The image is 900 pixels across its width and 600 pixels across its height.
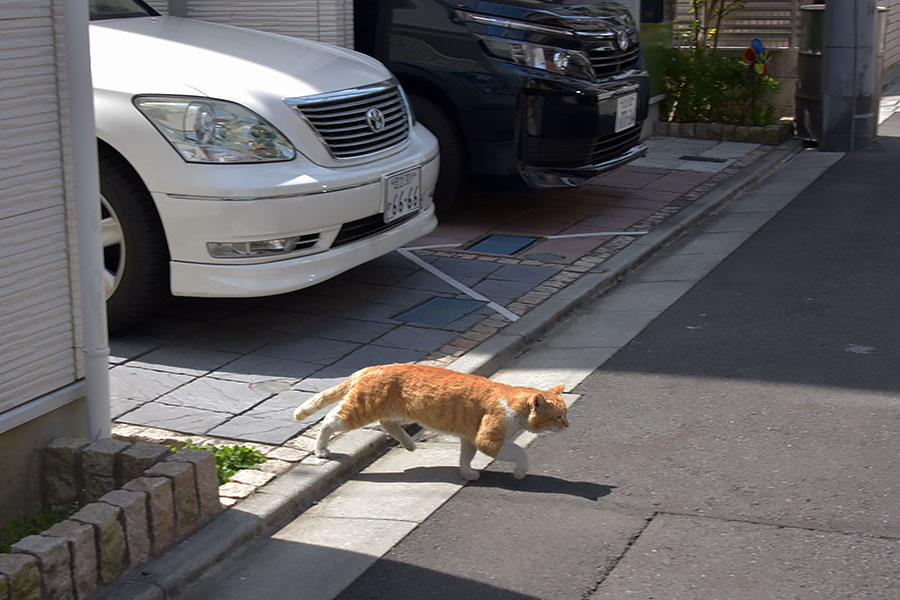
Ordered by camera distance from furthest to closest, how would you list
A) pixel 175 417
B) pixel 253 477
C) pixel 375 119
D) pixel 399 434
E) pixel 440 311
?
pixel 440 311
pixel 375 119
pixel 175 417
pixel 399 434
pixel 253 477

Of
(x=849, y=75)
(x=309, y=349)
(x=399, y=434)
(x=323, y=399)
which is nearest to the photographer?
(x=323, y=399)

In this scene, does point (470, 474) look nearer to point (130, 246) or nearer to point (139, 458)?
point (139, 458)

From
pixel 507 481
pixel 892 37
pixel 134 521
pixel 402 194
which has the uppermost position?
pixel 892 37

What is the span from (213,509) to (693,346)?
9.30 ft

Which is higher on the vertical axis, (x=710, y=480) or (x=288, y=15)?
(x=288, y=15)

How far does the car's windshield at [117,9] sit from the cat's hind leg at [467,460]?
3674 millimetres

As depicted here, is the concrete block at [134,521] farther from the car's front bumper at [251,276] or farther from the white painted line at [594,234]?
the white painted line at [594,234]

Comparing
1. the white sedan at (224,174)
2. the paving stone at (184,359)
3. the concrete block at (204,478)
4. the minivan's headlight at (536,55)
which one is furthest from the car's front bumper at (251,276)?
the minivan's headlight at (536,55)

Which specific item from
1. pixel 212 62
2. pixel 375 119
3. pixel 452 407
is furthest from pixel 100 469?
pixel 375 119

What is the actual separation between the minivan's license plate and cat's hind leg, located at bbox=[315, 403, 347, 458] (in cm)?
186

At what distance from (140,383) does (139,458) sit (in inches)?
55.6

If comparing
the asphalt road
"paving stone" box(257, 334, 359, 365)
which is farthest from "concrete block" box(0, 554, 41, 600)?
"paving stone" box(257, 334, 359, 365)

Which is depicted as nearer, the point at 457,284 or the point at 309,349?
the point at 309,349

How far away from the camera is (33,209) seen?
3.64 metres
